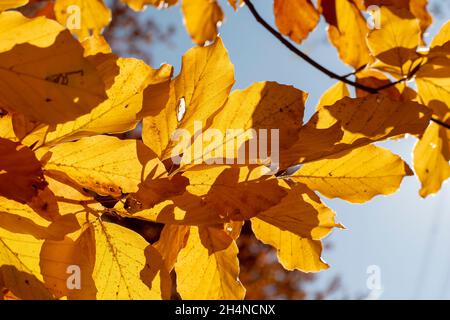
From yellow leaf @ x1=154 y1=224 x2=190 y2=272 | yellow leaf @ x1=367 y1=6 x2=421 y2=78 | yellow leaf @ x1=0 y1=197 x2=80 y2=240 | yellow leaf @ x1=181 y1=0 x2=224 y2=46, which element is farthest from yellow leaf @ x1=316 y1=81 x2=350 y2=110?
yellow leaf @ x1=0 y1=197 x2=80 y2=240

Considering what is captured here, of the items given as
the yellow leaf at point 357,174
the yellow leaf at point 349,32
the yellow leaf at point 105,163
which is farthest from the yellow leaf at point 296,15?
the yellow leaf at point 105,163

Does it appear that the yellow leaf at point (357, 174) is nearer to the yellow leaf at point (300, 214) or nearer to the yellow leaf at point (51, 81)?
the yellow leaf at point (300, 214)

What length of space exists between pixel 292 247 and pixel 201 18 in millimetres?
569

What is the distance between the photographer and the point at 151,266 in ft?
1.30

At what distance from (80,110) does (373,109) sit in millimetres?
215

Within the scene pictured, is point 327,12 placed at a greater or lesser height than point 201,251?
greater

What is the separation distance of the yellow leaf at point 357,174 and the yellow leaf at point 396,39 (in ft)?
0.59

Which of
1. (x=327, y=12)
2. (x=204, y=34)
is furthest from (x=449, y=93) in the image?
(x=204, y=34)

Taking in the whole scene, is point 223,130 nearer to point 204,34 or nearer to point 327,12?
point 327,12

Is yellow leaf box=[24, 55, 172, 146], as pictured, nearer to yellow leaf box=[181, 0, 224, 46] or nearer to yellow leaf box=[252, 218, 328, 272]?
yellow leaf box=[252, 218, 328, 272]

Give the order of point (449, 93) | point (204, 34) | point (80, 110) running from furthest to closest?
point (204, 34) < point (449, 93) < point (80, 110)

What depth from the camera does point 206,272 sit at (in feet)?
1.56

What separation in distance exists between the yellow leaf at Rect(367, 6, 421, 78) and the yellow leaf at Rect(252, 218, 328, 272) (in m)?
0.25

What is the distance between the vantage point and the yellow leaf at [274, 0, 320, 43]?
0.72 m
